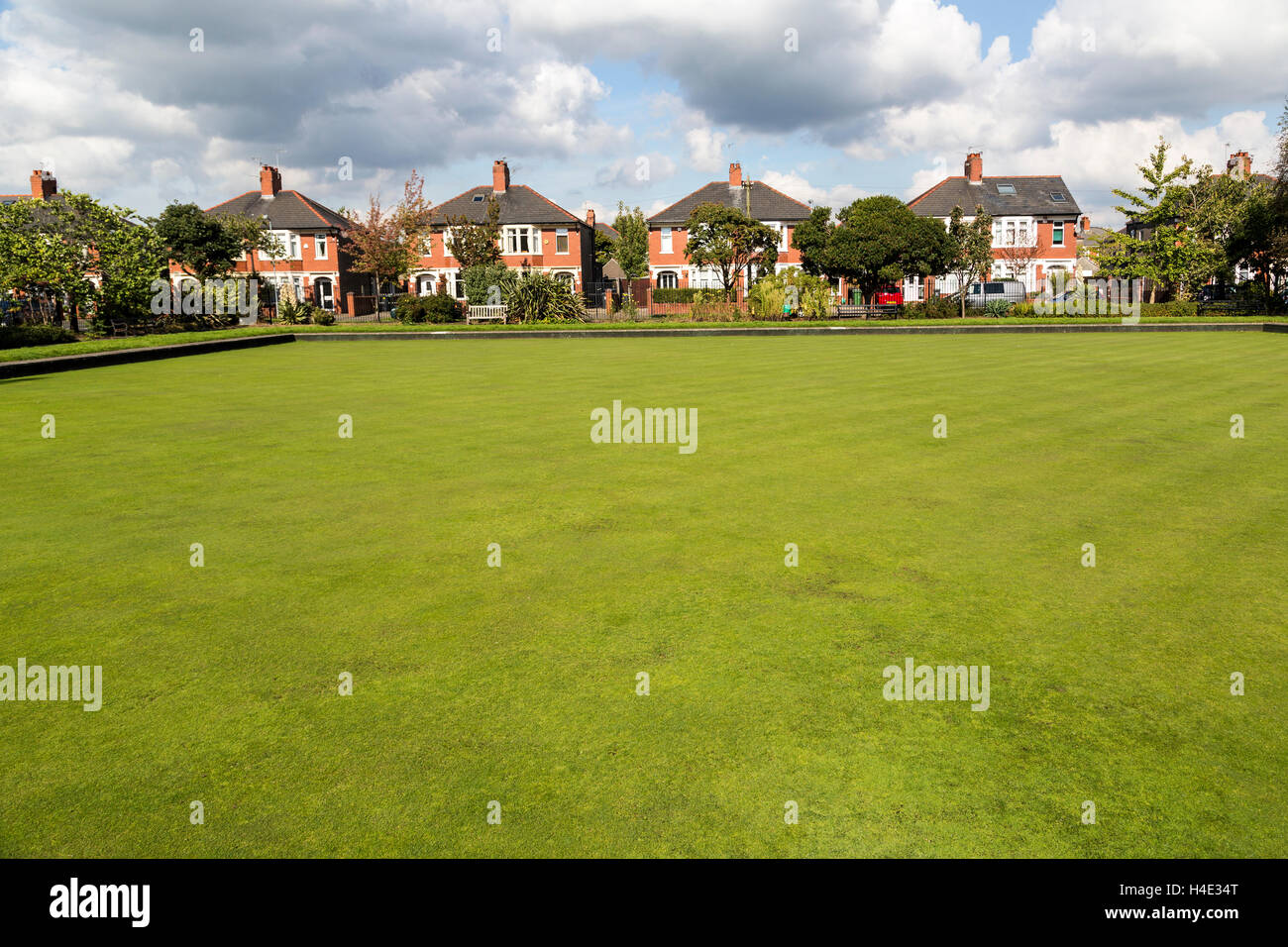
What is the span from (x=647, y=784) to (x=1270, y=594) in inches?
162

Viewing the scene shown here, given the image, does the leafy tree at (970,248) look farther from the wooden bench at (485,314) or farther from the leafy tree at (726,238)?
the wooden bench at (485,314)

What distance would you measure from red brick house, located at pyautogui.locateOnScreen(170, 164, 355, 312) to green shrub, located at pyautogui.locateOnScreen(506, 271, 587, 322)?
26.3m

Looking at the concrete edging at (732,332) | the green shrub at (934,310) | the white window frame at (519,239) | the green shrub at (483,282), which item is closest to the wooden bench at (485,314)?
the green shrub at (483,282)

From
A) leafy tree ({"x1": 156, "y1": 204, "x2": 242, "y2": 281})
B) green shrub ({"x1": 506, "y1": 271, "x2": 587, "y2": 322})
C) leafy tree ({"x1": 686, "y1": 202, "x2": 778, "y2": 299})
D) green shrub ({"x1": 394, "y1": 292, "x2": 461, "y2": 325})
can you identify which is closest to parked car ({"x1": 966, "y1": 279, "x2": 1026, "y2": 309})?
leafy tree ({"x1": 686, "y1": 202, "x2": 778, "y2": 299})

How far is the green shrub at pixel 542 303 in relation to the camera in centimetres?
3853

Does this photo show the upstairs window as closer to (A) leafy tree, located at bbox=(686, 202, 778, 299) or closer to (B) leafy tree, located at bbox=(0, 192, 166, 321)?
(A) leafy tree, located at bbox=(686, 202, 778, 299)

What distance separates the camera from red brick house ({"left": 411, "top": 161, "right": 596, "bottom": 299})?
2372 inches

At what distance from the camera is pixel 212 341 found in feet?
85.2

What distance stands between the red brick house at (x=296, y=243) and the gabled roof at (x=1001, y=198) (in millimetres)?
41182

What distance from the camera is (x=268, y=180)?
6156cm

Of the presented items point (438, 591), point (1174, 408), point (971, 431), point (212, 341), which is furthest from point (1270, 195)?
point (438, 591)

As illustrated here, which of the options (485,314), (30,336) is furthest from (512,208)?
(30,336)

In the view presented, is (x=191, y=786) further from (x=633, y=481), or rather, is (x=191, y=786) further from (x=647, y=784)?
(x=633, y=481)
